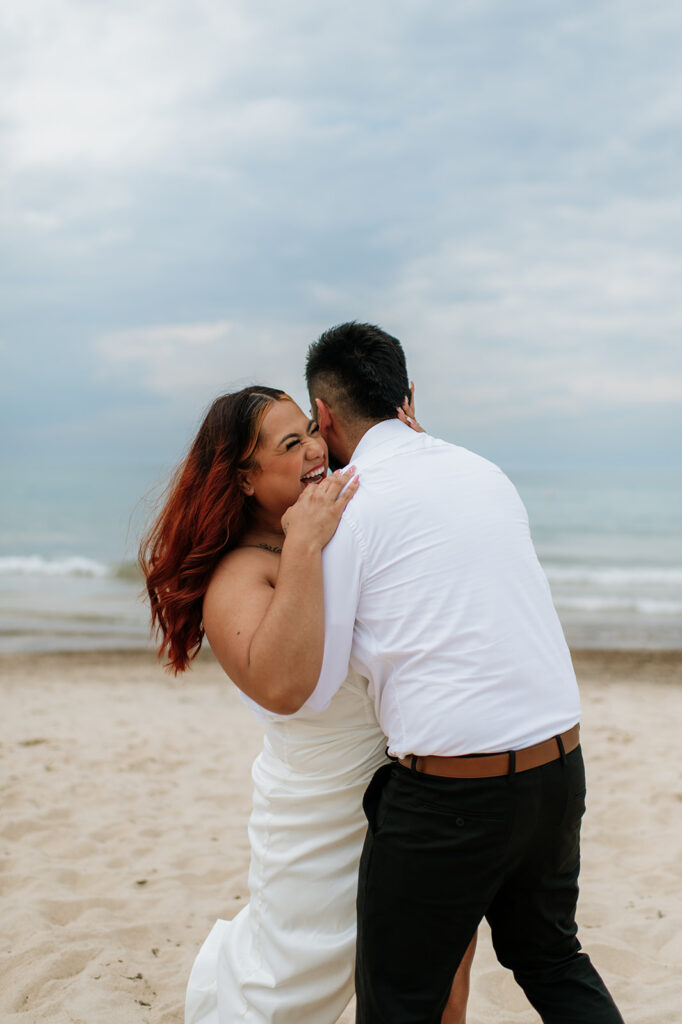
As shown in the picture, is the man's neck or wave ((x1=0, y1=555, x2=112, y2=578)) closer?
the man's neck

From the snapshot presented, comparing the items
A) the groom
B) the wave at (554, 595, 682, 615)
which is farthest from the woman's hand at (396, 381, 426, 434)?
the wave at (554, 595, 682, 615)

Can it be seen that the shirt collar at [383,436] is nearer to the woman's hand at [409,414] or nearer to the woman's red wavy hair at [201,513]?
the woman's hand at [409,414]

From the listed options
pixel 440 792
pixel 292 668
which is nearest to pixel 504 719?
pixel 440 792

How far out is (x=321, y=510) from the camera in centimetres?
212

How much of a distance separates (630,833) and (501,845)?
3.50m

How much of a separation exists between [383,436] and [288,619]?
0.57m

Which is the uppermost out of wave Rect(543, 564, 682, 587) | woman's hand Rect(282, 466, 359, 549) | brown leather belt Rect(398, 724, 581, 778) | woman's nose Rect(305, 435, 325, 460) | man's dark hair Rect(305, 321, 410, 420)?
man's dark hair Rect(305, 321, 410, 420)

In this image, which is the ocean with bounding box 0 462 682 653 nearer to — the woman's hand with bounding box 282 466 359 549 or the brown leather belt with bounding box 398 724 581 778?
the woman's hand with bounding box 282 466 359 549

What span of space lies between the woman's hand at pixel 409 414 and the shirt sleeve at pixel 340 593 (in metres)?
0.39

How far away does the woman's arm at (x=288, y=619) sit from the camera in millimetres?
1981

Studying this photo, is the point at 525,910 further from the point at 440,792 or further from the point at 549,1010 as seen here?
the point at 440,792

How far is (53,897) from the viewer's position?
4.12 metres

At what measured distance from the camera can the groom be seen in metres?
1.95

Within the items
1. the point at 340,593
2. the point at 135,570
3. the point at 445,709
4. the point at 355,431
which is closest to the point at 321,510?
the point at 340,593
